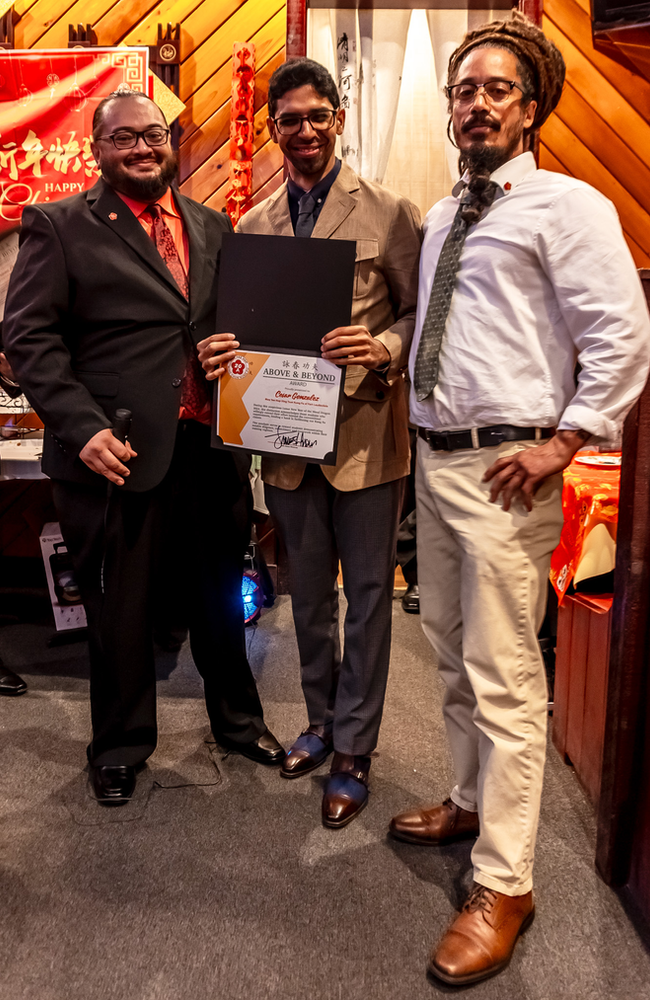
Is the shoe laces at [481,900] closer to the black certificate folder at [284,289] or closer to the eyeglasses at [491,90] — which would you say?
the black certificate folder at [284,289]

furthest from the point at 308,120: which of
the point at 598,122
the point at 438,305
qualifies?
the point at 598,122

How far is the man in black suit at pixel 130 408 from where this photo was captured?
5.91 ft

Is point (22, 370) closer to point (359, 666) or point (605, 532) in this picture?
point (359, 666)

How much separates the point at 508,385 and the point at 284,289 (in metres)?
0.61

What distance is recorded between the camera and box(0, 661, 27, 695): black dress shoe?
2.65 m

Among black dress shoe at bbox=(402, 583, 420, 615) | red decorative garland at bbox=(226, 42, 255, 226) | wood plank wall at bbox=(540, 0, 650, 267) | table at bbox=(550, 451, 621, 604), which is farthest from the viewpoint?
wood plank wall at bbox=(540, 0, 650, 267)

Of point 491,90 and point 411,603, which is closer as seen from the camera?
point 491,90

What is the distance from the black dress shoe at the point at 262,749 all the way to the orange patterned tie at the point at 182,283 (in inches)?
37.4

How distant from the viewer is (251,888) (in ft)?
5.42

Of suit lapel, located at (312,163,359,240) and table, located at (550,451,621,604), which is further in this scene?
table, located at (550,451,621,604)

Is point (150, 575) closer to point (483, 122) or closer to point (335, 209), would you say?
point (335, 209)

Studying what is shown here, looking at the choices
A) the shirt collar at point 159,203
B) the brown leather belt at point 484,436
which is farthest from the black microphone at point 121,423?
the brown leather belt at point 484,436

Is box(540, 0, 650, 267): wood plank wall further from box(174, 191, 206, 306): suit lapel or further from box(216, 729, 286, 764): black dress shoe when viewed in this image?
box(216, 729, 286, 764): black dress shoe
